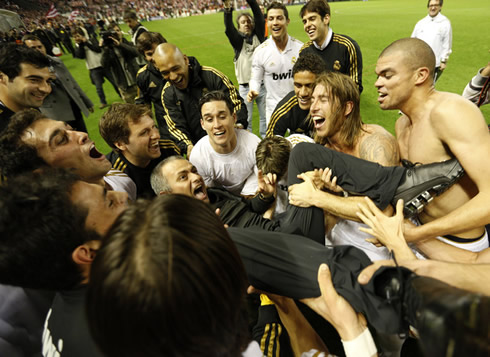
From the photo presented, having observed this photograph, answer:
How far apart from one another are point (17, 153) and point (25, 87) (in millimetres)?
1683

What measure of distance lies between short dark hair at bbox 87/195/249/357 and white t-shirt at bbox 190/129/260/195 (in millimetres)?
2045

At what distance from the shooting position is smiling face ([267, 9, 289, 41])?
399 centimetres

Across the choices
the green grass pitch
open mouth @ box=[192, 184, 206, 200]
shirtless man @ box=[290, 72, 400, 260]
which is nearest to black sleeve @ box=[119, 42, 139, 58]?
the green grass pitch

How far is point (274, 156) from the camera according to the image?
7.57 ft

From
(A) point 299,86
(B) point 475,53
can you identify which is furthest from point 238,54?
(B) point 475,53

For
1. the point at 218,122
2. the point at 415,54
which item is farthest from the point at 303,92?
the point at 415,54

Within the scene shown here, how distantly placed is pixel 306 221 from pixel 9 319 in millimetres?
1784

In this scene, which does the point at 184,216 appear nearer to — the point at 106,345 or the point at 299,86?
the point at 106,345

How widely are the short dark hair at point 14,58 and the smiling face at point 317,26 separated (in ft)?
11.8

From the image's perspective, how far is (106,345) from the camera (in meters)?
0.69

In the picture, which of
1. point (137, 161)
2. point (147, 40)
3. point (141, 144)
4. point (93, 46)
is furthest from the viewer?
point (93, 46)

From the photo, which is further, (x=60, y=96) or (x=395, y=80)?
(x=60, y=96)

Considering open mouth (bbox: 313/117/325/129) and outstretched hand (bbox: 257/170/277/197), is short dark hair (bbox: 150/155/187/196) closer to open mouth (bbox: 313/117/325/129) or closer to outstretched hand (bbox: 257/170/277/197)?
outstretched hand (bbox: 257/170/277/197)

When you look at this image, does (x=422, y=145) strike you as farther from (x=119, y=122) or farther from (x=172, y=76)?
(x=172, y=76)
